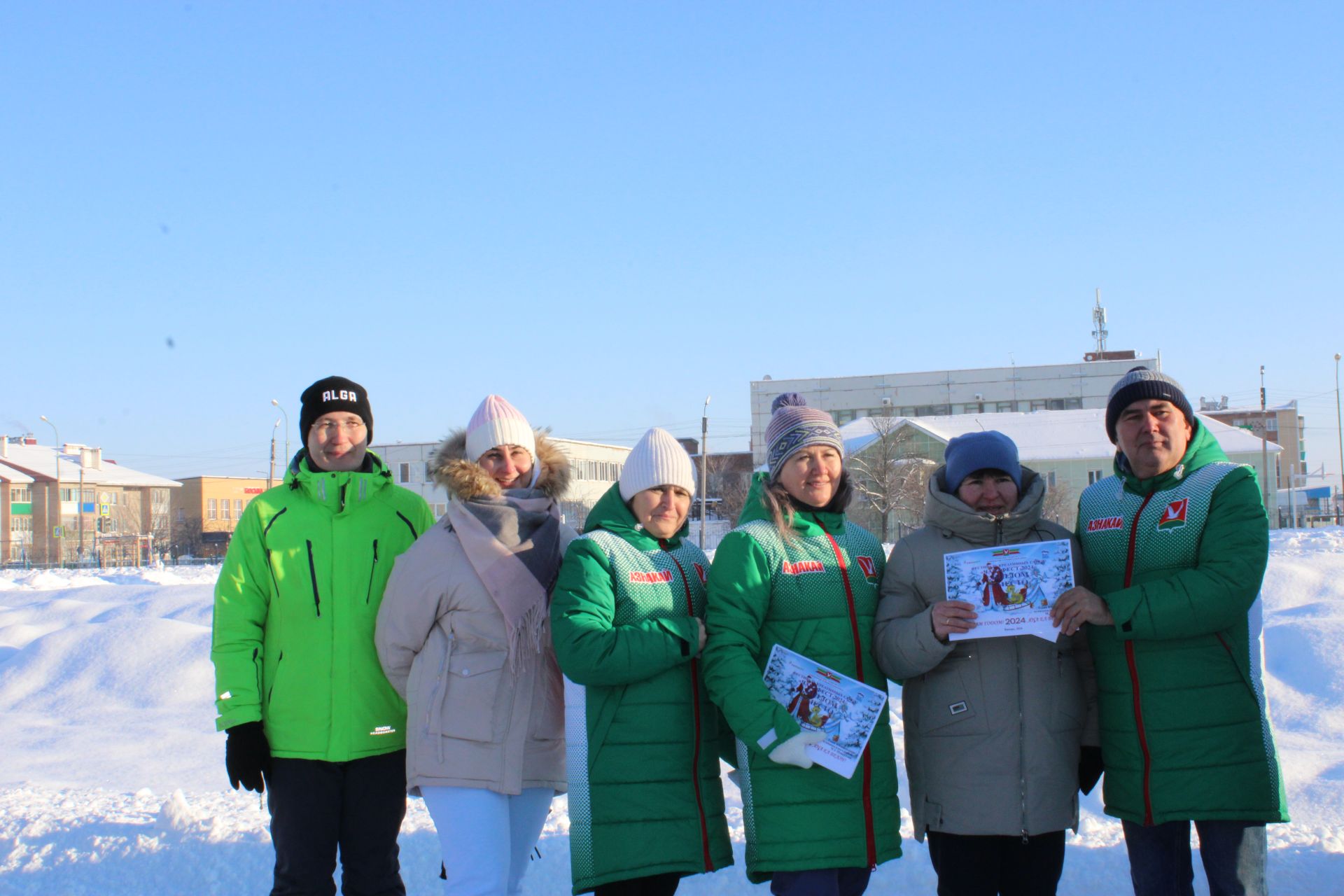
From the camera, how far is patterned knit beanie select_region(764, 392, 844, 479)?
3.57m

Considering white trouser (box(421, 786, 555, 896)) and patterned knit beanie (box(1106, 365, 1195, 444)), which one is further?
patterned knit beanie (box(1106, 365, 1195, 444))

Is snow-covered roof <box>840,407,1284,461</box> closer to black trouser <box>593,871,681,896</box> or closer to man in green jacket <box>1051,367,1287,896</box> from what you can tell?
man in green jacket <box>1051,367,1287,896</box>

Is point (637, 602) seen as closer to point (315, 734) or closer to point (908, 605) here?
point (908, 605)

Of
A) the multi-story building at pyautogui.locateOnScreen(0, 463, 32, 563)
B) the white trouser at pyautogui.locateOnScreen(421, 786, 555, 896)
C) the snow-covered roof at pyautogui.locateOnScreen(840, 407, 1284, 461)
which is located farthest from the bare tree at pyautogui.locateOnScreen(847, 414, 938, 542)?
the multi-story building at pyautogui.locateOnScreen(0, 463, 32, 563)

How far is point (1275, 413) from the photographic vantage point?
90062mm

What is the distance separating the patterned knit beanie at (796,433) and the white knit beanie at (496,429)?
951 millimetres

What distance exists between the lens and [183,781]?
6.92 m

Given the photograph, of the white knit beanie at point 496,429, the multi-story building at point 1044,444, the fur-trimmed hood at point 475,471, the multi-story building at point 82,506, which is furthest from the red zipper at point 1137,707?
the multi-story building at point 82,506

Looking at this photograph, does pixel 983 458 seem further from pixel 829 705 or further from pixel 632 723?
pixel 632 723

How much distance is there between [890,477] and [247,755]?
36394mm

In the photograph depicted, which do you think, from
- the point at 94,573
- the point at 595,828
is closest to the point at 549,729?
the point at 595,828

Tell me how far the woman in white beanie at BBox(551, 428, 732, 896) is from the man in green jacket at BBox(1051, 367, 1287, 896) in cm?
125

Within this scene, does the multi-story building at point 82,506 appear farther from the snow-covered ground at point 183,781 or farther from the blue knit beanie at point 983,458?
the blue knit beanie at point 983,458

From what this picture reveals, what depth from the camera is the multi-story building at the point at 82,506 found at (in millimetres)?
54594
